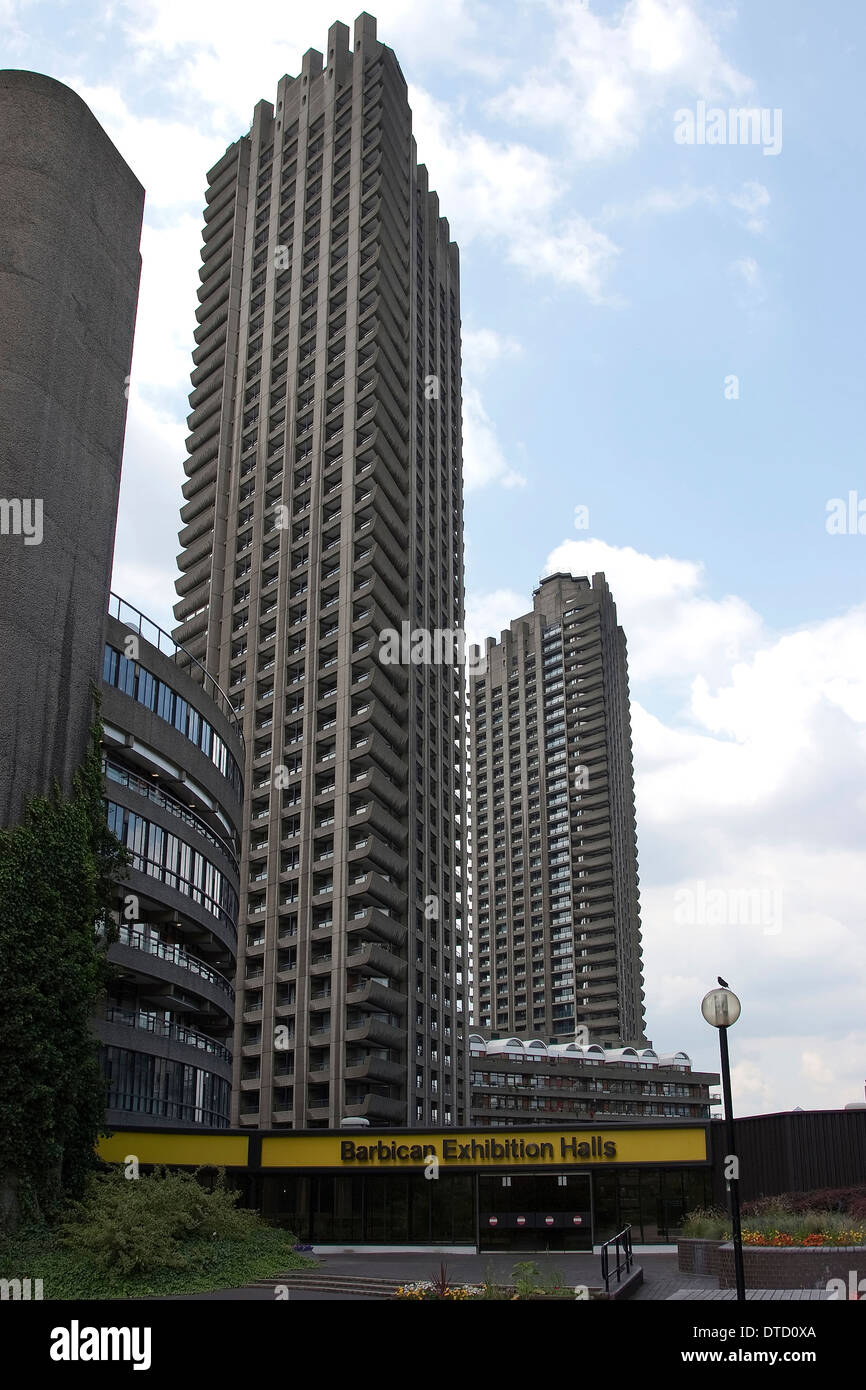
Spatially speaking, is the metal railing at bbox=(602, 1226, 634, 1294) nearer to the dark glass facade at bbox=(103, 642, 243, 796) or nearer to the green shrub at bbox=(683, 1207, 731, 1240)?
the green shrub at bbox=(683, 1207, 731, 1240)

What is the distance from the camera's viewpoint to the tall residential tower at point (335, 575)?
83750 mm

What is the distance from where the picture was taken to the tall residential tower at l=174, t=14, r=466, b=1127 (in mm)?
83750

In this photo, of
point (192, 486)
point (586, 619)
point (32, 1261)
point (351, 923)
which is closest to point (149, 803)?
point (32, 1261)

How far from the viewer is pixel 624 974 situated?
6363 inches

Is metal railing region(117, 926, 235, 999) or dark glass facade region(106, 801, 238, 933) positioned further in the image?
metal railing region(117, 926, 235, 999)

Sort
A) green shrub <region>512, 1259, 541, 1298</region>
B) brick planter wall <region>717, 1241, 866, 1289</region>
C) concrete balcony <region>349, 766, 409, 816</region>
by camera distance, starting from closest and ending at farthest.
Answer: green shrub <region>512, 1259, 541, 1298</region> → brick planter wall <region>717, 1241, 866, 1289</region> → concrete balcony <region>349, 766, 409, 816</region>

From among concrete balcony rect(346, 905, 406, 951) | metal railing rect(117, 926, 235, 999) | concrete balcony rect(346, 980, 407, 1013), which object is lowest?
concrete balcony rect(346, 980, 407, 1013)

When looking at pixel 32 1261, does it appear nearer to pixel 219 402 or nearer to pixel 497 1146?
pixel 497 1146

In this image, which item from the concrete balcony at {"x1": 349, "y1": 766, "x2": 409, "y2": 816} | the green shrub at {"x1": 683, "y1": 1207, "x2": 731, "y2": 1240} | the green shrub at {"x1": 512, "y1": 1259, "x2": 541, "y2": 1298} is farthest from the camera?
the concrete balcony at {"x1": 349, "y1": 766, "x2": 409, "y2": 816}

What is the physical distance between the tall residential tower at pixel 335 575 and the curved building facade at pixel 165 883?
31112 millimetres

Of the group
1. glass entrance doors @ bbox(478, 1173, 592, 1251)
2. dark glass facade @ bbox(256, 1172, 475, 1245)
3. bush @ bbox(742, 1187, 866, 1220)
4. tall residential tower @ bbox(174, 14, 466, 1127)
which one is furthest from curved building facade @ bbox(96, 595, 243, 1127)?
tall residential tower @ bbox(174, 14, 466, 1127)

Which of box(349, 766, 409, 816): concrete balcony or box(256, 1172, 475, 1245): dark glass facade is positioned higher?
box(349, 766, 409, 816): concrete balcony

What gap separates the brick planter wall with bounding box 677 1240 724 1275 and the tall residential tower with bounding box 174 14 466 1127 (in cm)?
5297
